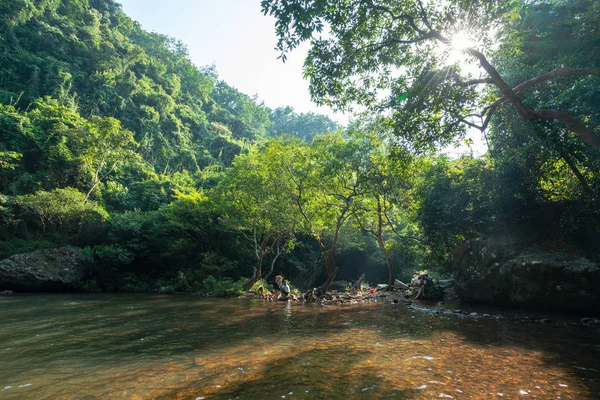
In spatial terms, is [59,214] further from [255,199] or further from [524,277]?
[524,277]

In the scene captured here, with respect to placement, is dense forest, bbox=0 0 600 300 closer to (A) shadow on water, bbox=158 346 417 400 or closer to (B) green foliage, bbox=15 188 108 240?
(B) green foliage, bbox=15 188 108 240

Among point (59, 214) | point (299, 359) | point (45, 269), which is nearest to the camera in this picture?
point (299, 359)

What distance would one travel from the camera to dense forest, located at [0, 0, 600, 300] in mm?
9570

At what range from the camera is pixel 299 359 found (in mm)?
5691

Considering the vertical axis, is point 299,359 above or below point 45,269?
below

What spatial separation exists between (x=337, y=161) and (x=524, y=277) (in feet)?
31.8

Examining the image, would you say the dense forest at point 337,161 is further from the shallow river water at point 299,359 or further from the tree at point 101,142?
the shallow river water at point 299,359

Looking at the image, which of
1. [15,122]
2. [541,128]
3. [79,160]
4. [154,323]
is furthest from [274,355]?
[15,122]

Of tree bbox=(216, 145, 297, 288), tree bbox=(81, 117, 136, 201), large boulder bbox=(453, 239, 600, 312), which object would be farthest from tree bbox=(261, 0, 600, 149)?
A: tree bbox=(81, 117, 136, 201)

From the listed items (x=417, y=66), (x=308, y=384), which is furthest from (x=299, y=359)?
(x=417, y=66)

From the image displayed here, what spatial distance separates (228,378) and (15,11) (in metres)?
60.5

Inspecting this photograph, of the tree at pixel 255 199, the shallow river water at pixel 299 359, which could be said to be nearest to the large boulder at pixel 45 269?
the tree at pixel 255 199

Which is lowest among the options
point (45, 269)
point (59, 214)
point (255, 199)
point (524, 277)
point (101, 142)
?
point (45, 269)

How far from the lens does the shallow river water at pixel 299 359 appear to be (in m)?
4.20
